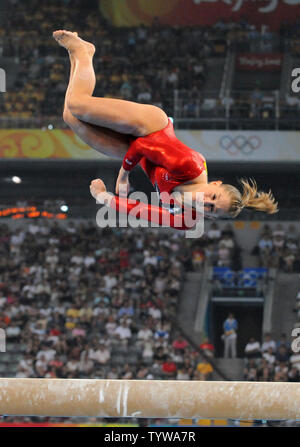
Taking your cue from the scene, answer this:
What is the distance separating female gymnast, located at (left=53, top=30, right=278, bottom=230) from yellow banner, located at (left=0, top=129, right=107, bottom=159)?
1001 cm

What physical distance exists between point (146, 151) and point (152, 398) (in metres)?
1.60

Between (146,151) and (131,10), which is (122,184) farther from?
(131,10)

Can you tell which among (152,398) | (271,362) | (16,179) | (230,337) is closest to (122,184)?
(152,398)

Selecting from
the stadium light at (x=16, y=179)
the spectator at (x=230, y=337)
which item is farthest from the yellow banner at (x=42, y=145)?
the spectator at (x=230, y=337)

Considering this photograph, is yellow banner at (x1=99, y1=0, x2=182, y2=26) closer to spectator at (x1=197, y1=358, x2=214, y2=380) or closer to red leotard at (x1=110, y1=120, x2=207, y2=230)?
spectator at (x1=197, y1=358, x2=214, y2=380)

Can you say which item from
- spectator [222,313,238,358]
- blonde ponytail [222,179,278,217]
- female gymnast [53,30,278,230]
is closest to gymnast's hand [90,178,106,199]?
female gymnast [53,30,278,230]

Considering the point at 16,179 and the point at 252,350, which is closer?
the point at 252,350

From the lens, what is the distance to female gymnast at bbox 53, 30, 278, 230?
4422 mm

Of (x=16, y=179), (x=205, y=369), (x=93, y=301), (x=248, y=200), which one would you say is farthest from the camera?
(x=16, y=179)

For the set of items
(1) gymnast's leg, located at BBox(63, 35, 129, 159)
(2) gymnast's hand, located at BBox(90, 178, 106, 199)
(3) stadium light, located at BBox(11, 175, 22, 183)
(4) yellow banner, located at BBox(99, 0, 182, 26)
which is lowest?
(2) gymnast's hand, located at BBox(90, 178, 106, 199)

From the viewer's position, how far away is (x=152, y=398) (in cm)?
453

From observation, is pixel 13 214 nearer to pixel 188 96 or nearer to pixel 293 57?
pixel 188 96

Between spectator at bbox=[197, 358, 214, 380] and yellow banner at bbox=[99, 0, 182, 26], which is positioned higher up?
yellow banner at bbox=[99, 0, 182, 26]
